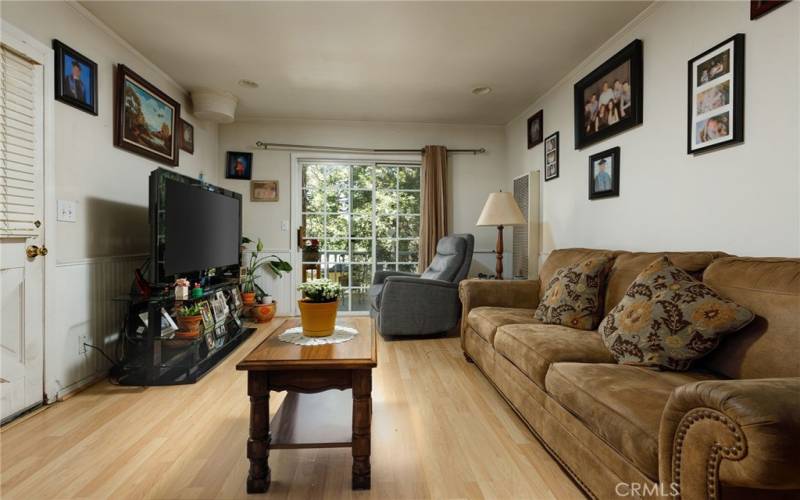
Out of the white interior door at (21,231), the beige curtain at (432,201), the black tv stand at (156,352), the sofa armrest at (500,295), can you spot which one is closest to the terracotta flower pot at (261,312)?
the black tv stand at (156,352)

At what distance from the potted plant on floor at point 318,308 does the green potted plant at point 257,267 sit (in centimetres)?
285

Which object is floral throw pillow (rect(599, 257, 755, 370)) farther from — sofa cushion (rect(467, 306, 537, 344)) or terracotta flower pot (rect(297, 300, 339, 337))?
terracotta flower pot (rect(297, 300, 339, 337))

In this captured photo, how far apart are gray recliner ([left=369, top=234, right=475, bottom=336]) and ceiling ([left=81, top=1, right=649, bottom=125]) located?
151cm

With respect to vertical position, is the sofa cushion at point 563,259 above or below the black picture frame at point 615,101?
below

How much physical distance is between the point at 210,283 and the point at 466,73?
283 centimetres

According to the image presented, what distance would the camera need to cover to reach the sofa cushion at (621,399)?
109 centimetres

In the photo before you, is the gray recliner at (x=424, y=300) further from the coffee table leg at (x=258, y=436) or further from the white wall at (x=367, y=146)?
the coffee table leg at (x=258, y=436)

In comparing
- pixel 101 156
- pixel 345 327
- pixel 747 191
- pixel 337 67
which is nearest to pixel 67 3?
pixel 101 156

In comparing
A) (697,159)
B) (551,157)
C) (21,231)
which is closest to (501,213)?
(551,157)

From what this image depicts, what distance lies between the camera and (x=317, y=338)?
177 cm

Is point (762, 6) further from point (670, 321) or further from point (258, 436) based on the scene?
point (258, 436)

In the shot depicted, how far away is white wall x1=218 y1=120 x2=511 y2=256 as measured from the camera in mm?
4648

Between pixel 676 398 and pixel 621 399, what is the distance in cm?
27

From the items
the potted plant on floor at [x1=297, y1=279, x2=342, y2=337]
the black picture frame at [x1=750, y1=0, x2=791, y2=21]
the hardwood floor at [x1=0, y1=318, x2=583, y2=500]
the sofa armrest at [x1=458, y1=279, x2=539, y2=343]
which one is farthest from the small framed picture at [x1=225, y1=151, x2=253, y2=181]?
the black picture frame at [x1=750, y1=0, x2=791, y2=21]
